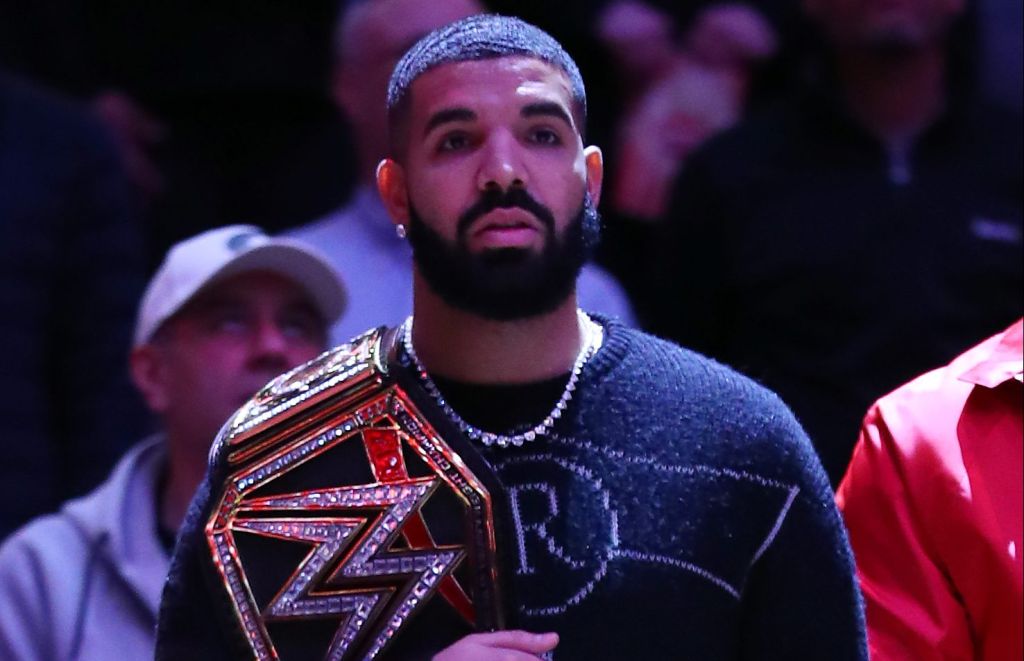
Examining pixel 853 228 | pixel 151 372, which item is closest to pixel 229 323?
pixel 151 372

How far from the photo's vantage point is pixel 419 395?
2340mm

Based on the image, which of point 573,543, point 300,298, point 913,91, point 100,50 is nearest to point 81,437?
point 300,298

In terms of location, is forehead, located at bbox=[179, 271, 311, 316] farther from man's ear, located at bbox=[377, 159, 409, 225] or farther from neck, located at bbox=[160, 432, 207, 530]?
man's ear, located at bbox=[377, 159, 409, 225]

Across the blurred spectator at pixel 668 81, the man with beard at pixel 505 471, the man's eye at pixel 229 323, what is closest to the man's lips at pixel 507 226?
the man with beard at pixel 505 471

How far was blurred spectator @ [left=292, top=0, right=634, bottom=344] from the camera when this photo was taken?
3.73m

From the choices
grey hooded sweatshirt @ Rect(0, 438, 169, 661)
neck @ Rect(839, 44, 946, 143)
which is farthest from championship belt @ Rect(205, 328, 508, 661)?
neck @ Rect(839, 44, 946, 143)

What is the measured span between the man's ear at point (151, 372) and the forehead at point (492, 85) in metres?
1.31

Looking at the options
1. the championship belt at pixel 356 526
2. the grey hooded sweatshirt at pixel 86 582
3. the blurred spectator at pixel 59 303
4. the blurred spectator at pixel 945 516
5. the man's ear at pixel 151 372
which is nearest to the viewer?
the championship belt at pixel 356 526

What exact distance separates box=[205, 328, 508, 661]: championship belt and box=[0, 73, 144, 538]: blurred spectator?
1685mm

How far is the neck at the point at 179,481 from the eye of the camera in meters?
3.41

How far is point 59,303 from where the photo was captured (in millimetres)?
4055

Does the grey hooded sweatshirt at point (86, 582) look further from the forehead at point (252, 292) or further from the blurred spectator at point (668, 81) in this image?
the blurred spectator at point (668, 81)

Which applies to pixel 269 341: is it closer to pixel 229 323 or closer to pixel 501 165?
pixel 229 323

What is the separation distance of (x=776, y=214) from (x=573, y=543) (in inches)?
65.7
